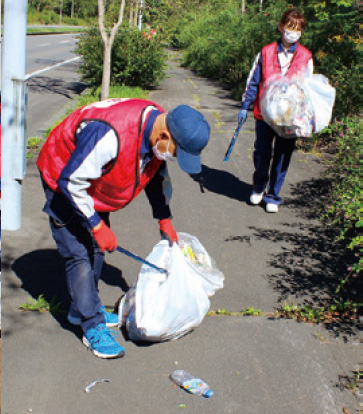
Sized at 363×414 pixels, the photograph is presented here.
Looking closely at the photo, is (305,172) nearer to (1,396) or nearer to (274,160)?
(274,160)

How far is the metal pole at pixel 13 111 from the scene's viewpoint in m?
4.98

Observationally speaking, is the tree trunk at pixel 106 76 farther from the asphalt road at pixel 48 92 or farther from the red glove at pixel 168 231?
the red glove at pixel 168 231

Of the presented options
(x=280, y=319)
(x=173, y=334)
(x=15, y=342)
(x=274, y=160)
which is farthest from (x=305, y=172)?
(x=15, y=342)

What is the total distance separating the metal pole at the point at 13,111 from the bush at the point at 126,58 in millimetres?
9081

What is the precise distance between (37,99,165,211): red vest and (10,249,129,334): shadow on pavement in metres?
0.97

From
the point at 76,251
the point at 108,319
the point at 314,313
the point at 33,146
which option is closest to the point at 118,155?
the point at 76,251

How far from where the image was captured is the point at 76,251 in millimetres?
3488

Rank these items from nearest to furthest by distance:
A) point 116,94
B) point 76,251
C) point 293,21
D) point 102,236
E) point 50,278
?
point 102,236, point 76,251, point 50,278, point 293,21, point 116,94

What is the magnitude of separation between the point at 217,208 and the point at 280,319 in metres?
2.43

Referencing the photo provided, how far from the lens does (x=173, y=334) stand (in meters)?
3.74

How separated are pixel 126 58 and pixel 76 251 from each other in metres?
11.2

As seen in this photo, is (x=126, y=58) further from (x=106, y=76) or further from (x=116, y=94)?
(x=106, y=76)

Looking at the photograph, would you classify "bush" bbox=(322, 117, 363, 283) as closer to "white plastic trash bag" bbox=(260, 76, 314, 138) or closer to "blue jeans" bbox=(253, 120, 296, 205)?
"white plastic trash bag" bbox=(260, 76, 314, 138)

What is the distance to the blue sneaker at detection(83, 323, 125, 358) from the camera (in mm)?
3516
